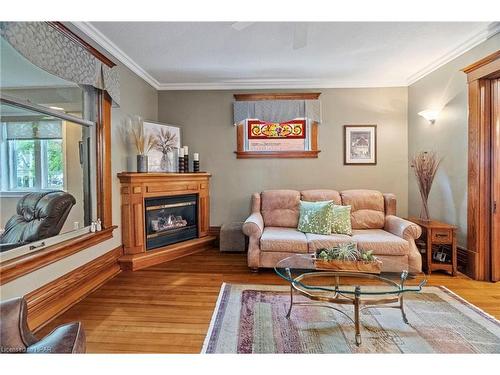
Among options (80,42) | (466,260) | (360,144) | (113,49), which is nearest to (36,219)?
(80,42)

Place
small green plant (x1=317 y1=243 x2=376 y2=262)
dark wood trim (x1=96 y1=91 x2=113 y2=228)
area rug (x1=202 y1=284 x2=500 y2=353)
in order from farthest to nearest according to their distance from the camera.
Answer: dark wood trim (x1=96 y1=91 x2=113 y2=228) → small green plant (x1=317 y1=243 x2=376 y2=262) → area rug (x1=202 y1=284 x2=500 y2=353)

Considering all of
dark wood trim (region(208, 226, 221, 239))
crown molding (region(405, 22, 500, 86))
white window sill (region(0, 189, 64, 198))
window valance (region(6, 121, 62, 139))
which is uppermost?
crown molding (region(405, 22, 500, 86))

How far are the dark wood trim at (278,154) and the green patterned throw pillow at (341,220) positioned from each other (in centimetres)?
111

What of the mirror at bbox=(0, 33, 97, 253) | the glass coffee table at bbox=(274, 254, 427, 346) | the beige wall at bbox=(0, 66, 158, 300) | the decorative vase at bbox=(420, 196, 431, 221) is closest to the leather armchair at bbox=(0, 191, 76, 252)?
the mirror at bbox=(0, 33, 97, 253)

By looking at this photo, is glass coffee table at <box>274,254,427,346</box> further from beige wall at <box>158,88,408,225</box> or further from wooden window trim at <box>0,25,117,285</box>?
beige wall at <box>158,88,408,225</box>

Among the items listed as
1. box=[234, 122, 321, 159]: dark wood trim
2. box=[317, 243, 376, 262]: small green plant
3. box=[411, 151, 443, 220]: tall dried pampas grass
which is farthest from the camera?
box=[234, 122, 321, 159]: dark wood trim

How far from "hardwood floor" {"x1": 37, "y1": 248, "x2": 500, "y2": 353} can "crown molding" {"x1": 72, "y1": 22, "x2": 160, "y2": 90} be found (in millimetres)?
2549

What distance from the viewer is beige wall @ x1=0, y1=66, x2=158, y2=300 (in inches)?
82.0

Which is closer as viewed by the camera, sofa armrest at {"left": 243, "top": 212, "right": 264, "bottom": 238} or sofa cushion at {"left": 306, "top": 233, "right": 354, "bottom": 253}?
sofa cushion at {"left": 306, "top": 233, "right": 354, "bottom": 253}

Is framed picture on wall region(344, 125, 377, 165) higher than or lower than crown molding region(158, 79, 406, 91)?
lower

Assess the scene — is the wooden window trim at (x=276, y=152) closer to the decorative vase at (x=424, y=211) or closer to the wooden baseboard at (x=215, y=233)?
the wooden baseboard at (x=215, y=233)

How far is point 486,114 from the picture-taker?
297 centimetres

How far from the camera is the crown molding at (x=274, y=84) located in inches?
171

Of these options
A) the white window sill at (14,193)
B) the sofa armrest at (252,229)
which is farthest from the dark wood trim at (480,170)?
the white window sill at (14,193)
